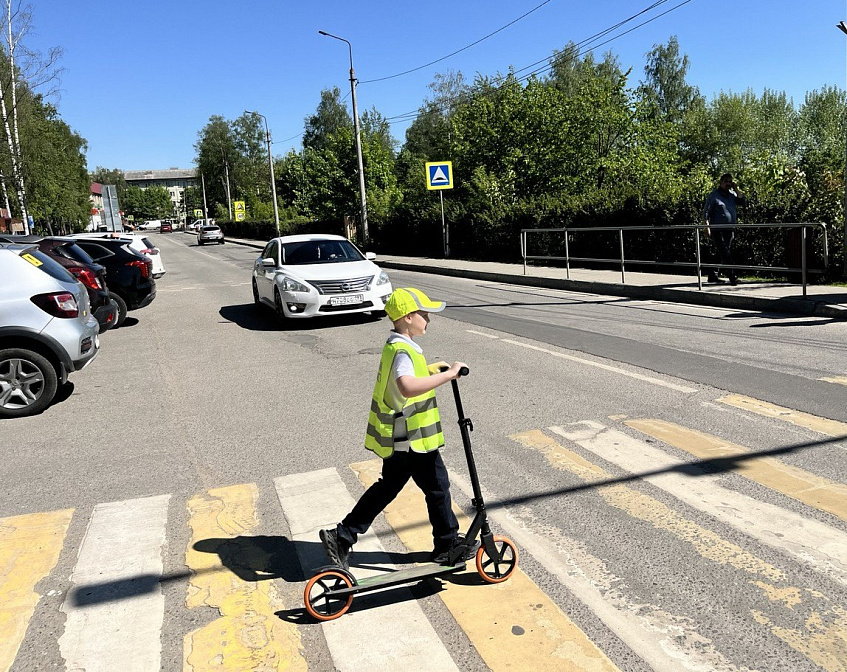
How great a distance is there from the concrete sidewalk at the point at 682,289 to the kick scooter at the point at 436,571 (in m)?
8.99

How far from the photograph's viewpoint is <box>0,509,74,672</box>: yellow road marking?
3218 mm

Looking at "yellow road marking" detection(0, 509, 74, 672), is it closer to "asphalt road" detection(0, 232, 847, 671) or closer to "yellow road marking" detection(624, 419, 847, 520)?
"asphalt road" detection(0, 232, 847, 671)

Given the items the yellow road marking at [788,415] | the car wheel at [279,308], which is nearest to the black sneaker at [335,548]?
the yellow road marking at [788,415]

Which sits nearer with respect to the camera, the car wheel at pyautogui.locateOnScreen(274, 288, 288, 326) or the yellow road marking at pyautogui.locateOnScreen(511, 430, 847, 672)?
the yellow road marking at pyautogui.locateOnScreen(511, 430, 847, 672)

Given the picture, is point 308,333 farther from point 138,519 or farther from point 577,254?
point 577,254

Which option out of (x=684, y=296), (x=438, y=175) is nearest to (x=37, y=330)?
(x=684, y=296)

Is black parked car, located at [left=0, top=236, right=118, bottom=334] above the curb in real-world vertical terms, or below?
above

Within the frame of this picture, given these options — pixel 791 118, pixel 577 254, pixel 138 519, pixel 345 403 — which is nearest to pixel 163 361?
pixel 345 403

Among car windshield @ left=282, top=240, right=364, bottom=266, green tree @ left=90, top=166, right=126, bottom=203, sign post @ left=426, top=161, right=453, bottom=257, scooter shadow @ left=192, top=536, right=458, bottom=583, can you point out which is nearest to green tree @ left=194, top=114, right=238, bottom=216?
green tree @ left=90, top=166, right=126, bottom=203

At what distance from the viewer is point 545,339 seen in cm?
997

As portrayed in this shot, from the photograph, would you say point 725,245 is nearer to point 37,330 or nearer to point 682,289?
point 682,289

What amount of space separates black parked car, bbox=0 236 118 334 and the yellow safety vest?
7.91 meters

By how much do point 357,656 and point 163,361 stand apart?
25.3ft

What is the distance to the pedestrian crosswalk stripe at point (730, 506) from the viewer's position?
354cm
